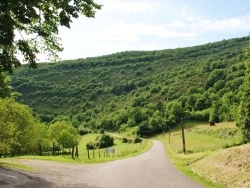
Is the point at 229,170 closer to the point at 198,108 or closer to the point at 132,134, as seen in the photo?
the point at 132,134

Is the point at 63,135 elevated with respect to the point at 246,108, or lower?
lower

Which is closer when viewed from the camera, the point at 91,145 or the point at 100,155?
the point at 100,155

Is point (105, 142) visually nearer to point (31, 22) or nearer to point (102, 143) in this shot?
point (102, 143)

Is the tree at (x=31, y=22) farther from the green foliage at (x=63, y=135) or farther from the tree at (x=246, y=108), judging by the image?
the green foliage at (x=63, y=135)

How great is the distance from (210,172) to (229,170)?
8.28 ft

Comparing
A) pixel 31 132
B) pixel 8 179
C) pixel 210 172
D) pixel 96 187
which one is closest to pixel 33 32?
pixel 8 179

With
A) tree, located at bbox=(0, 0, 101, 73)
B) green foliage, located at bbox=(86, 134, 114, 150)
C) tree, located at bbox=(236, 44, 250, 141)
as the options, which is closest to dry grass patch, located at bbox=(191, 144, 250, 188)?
→ tree, located at bbox=(0, 0, 101, 73)

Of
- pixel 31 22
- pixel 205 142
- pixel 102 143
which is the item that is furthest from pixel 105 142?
pixel 31 22

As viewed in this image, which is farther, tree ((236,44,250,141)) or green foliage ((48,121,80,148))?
green foliage ((48,121,80,148))

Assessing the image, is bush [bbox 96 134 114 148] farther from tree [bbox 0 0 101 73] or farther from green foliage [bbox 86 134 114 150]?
tree [bbox 0 0 101 73]

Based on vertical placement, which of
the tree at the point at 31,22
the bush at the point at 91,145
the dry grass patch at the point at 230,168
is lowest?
the bush at the point at 91,145

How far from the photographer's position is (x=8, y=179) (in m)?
22.6

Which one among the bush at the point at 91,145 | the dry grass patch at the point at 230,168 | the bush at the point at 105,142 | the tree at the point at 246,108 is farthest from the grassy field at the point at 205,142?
the bush at the point at 91,145

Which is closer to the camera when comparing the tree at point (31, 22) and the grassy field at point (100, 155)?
the tree at point (31, 22)
